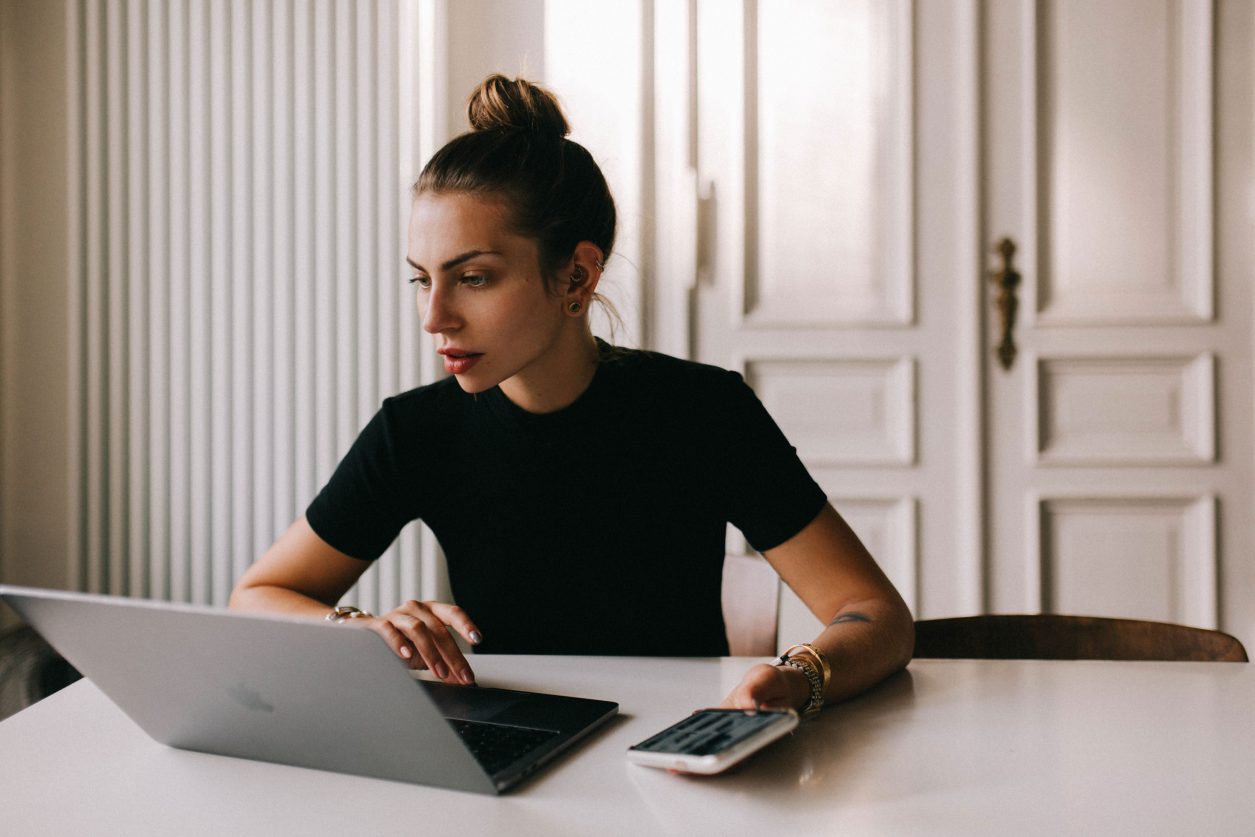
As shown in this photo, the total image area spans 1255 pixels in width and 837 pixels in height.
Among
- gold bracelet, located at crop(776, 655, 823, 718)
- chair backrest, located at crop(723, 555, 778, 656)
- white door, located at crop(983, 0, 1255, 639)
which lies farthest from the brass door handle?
gold bracelet, located at crop(776, 655, 823, 718)

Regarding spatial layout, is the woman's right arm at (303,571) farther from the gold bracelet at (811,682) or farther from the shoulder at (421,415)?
the gold bracelet at (811,682)

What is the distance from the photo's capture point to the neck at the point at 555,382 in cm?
140

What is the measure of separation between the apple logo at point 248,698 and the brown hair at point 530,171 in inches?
27.1

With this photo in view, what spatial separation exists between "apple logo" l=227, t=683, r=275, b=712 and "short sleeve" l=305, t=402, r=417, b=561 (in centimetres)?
61

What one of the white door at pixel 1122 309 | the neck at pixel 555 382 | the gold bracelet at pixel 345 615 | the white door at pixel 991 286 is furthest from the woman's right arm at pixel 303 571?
the white door at pixel 1122 309

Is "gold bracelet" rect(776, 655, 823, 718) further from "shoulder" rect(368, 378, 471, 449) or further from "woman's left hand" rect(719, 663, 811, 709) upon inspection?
"shoulder" rect(368, 378, 471, 449)

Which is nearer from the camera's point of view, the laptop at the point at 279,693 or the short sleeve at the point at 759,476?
the laptop at the point at 279,693

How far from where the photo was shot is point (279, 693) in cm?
75

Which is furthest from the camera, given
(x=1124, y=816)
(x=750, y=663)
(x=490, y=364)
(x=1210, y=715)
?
(x=490, y=364)

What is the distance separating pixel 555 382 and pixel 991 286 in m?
1.43

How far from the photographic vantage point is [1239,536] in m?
2.40

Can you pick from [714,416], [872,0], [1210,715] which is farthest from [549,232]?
[872,0]

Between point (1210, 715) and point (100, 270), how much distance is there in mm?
2520

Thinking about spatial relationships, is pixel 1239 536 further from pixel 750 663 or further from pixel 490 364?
pixel 490 364
